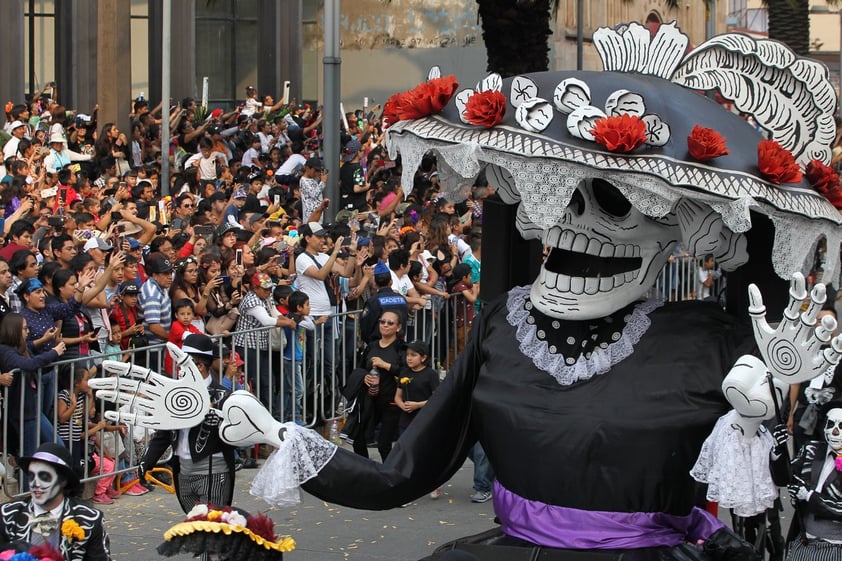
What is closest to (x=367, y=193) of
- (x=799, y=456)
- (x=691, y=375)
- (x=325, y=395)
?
(x=325, y=395)

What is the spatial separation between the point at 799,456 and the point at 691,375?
1689 millimetres

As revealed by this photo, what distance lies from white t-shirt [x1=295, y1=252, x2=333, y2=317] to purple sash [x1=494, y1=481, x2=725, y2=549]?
6837 mm

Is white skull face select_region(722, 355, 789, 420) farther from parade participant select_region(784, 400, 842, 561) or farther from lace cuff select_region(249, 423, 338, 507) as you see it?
parade participant select_region(784, 400, 842, 561)

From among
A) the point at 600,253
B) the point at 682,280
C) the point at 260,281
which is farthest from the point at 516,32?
the point at 600,253

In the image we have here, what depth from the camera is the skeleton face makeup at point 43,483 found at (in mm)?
6246

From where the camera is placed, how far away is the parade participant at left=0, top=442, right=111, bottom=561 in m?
6.18

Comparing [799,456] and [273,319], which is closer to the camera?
[799,456]

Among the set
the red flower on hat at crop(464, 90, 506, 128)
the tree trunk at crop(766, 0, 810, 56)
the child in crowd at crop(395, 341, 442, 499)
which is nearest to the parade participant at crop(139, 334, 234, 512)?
the child in crowd at crop(395, 341, 442, 499)

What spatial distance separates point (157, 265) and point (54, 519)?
468cm

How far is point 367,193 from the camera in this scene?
63.7 ft

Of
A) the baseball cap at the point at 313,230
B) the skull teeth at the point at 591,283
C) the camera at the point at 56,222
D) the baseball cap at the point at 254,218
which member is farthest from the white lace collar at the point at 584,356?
the baseball cap at the point at 254,218

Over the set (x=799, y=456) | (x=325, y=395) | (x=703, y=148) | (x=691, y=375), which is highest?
(x=703, y=148)

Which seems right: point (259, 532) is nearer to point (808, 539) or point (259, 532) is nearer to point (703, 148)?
point (703, 148)

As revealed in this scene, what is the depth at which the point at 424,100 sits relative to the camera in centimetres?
571
